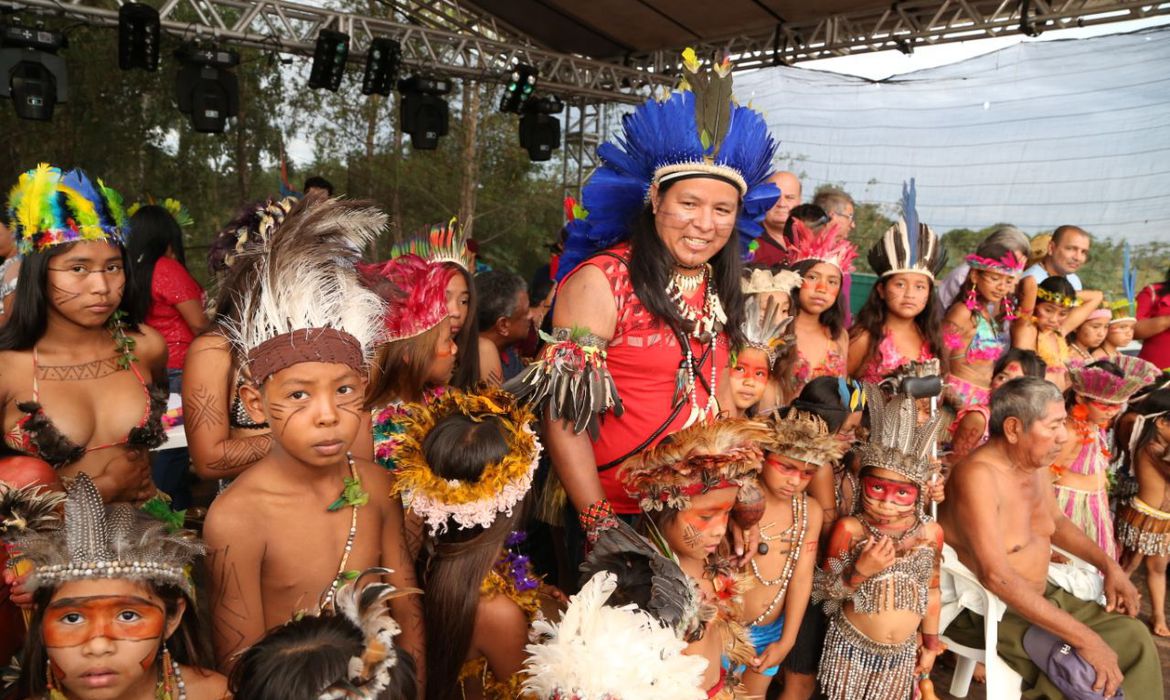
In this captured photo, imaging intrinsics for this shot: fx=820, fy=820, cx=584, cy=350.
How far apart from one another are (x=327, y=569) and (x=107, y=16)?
6.64m

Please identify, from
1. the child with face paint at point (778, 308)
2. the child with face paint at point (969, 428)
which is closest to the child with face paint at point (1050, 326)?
→ the child with face paint at point (969, 428)

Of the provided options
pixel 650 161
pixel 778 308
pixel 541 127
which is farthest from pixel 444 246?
pixel 541 127

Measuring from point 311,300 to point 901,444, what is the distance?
218 centimetres

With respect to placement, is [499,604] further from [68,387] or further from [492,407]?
[68,387]

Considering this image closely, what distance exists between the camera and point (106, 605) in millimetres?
1625

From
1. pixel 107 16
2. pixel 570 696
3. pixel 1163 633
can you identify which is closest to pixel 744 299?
pixel 570 696

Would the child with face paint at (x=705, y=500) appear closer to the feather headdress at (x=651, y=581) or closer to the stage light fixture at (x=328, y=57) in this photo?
the feather headdress at (x=651, y=581)

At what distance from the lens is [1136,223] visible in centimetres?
814

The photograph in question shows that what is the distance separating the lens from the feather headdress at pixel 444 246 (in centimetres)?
363

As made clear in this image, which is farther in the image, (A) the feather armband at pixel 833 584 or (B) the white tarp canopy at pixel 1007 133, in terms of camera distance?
(B) the white tarp canopy at pixel 1007 133

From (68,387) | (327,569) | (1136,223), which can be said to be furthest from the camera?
(1136,223)

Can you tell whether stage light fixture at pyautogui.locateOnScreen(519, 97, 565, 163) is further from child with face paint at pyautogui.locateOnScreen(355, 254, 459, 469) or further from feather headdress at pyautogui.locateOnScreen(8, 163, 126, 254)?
feather headdress at pyautogui.locateOnScreen(8, 163, 126, 254)

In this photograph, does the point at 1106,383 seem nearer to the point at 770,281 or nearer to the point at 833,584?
the point at 770,281

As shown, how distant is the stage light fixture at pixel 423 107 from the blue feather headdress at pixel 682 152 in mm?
6862
